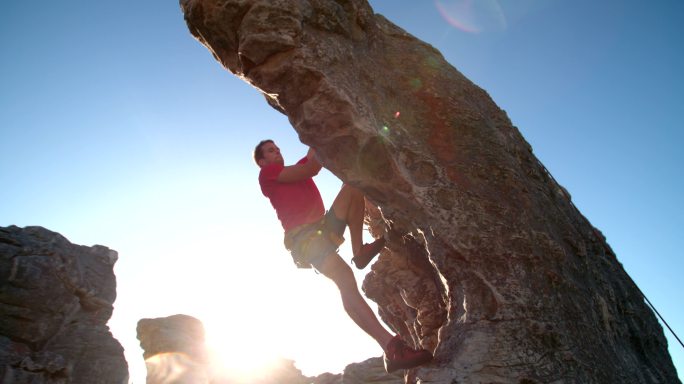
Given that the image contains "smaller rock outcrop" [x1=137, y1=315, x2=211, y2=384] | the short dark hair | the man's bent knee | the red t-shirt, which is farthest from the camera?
"smaller rock outcrop" [x1=137, y1=315, x2=211, y2=384]

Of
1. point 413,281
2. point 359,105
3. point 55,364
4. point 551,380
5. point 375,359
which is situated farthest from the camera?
point 375,359

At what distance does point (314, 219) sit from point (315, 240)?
0.35 meters

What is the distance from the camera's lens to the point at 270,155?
18.8 feet

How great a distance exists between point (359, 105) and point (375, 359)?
59.1 ft

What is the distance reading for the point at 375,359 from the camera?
1995 centimetres

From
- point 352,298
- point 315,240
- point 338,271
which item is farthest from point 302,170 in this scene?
point 352,298

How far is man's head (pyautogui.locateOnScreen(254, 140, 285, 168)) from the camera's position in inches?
225

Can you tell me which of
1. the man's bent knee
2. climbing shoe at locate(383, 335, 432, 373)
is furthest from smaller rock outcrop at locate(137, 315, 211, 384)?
climbing shoe at locate(383, 335, 432, 373)

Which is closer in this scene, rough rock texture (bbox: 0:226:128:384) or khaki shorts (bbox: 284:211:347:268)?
khaki shorts (bbox: 284:211:347:268)

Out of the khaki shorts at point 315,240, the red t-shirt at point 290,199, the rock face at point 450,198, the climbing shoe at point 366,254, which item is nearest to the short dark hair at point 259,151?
the red t-shirt at point 290,199

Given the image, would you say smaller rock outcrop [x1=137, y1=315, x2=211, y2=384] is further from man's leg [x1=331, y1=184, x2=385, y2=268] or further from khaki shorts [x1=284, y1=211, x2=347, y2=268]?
man's leg [x1=331, y1=184, x2=385, y2=268]

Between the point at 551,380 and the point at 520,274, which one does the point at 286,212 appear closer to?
the point at 520,274

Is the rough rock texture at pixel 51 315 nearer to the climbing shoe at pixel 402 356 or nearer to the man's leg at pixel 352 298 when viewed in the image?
the man's leg at pixel 352 298

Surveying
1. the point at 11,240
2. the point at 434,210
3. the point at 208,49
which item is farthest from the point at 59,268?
the point at 434,210
